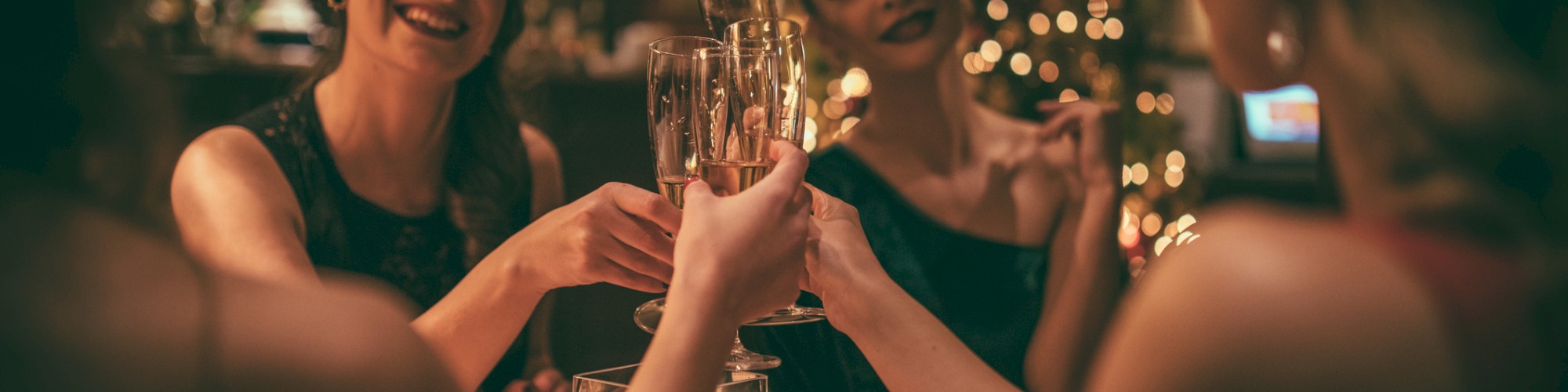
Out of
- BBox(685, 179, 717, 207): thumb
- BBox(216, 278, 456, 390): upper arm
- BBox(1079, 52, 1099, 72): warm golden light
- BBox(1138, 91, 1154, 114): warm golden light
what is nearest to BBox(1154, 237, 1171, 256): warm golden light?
BBox(1138, 91, 1154, 114): warm golden light

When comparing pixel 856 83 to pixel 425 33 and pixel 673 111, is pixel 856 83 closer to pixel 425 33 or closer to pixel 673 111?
pixel 425 33

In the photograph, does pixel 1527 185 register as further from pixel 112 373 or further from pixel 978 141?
pixel 978 141

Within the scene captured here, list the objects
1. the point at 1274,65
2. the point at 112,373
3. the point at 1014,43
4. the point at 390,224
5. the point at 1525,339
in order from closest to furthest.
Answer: the point at 112,373
the point at 1525,339
the point at 1274,65
the point at 390,224
the point at 1014,43

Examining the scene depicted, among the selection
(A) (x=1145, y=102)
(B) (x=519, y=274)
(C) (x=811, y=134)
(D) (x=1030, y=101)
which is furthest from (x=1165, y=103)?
(B) (x=519, y=274)

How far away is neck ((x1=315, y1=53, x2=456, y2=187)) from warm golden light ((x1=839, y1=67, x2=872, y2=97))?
0.67 m

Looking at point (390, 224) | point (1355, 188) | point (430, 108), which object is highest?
point (1355, 188)

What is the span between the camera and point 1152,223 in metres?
2.03

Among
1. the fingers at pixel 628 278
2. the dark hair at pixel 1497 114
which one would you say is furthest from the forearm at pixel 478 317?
the dark hair at pixel 1497 114

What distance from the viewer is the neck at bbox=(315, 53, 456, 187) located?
4.06 feet

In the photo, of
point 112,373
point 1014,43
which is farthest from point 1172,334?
point 1014,43

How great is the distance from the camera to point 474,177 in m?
1.35

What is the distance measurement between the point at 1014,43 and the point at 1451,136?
4.43 feet

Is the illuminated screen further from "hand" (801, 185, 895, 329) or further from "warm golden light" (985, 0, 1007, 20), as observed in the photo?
"hand" (801, 185, 895, 329)

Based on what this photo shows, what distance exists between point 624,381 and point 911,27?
3.03ft
